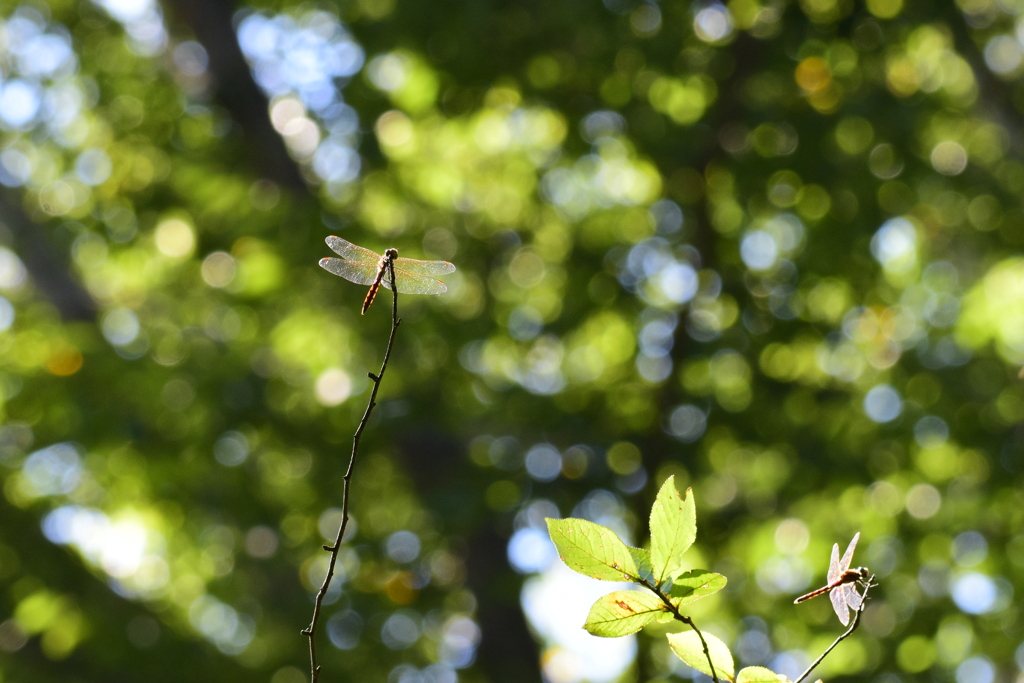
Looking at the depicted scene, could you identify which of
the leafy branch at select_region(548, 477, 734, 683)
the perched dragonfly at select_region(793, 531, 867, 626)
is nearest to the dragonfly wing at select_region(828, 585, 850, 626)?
the perched dragonfly at select_region(793, 531, 867, 626)

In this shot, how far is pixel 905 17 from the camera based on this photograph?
285 centimetres

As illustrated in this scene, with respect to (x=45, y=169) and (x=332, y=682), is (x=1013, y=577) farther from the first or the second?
(x=45, y=169)

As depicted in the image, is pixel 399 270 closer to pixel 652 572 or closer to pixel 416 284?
pixel 416 284

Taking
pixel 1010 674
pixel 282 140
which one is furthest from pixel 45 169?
pixel 1010 674

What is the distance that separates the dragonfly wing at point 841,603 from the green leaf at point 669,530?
15 centimetres

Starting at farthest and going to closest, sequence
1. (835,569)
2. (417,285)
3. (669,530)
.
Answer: (417,285)
(835,569)
(669,530)

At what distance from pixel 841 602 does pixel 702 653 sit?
122 mm

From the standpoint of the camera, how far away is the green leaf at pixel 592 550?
56 centimetres

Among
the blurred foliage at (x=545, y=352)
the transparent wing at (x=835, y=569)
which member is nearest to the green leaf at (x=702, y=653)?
the transparent wing at (x=835, y=569)

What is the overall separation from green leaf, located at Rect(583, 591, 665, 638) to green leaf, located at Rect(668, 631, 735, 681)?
0.04 metres

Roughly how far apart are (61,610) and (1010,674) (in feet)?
13.5

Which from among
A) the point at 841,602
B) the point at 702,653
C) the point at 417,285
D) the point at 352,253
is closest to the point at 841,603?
the point at 841,602

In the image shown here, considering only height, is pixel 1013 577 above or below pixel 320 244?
below

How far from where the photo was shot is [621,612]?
59 cm
